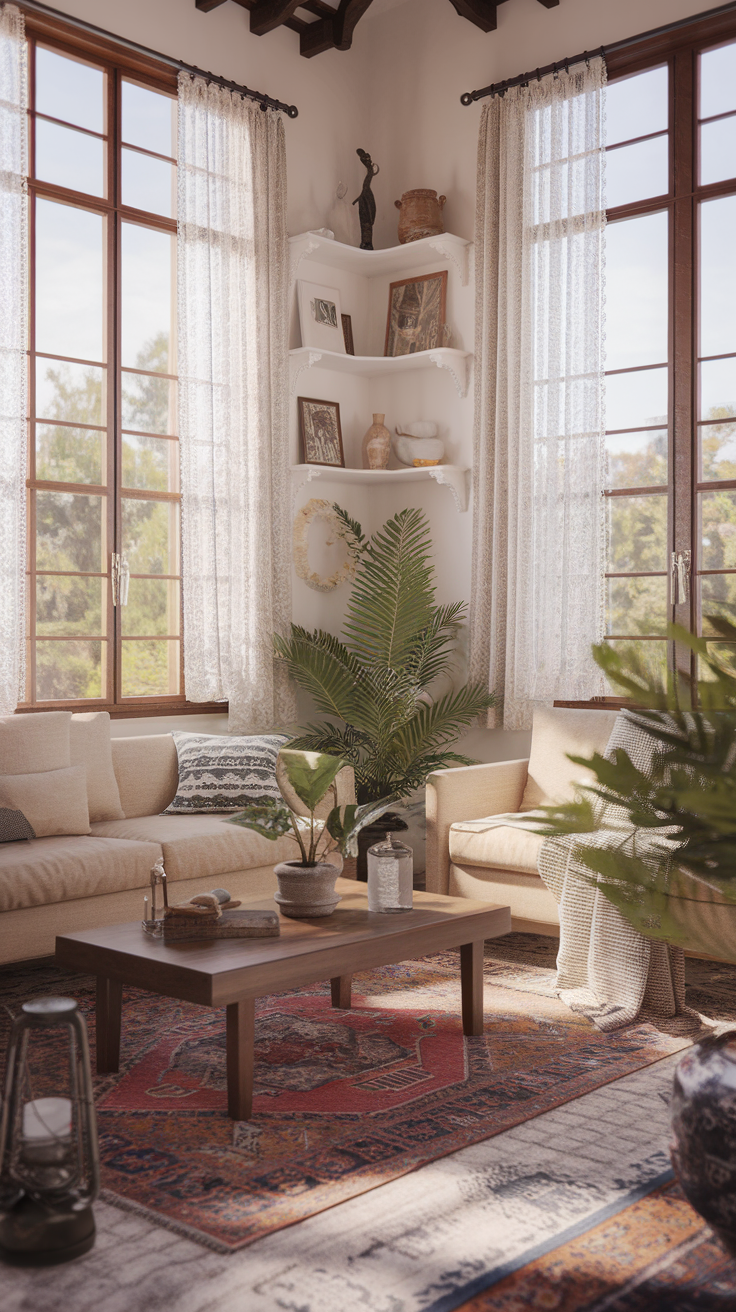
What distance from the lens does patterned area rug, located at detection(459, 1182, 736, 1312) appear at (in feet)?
5.91

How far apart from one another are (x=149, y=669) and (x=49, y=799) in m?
1.09

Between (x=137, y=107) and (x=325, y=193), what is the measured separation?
1.04 metres

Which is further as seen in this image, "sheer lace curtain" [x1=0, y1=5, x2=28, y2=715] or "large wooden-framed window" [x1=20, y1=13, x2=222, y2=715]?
"large wooden-framed window" [x1=20, y1=13, x2=222, y2=715]

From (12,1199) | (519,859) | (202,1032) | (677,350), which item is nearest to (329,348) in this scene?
(677,350)

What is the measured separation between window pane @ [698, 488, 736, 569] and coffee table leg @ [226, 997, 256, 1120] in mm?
2782

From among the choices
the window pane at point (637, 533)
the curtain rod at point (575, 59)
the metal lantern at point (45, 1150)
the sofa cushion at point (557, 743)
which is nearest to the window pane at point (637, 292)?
the window pane at point (637, 533)

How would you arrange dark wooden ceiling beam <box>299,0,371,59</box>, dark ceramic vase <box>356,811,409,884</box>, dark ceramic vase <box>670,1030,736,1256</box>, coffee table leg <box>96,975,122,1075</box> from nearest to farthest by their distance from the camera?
dark ceramic vase <box>670,1030,736,1256</box> < coffee table leg <box>96,975,122,1075</box> < dark ceramic vase <box>356,811,409,884</box> < dark wooden ceiling beam <box>299,0,371,59</box>

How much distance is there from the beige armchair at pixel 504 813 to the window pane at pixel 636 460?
981mm

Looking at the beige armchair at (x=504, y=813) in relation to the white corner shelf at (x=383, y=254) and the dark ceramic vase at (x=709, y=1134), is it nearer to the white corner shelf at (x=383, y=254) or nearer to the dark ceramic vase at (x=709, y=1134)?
the dark ceramic vase at (x=709, y=1134)

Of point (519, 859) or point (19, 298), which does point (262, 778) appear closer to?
point (519, 859)

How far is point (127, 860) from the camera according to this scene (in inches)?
144

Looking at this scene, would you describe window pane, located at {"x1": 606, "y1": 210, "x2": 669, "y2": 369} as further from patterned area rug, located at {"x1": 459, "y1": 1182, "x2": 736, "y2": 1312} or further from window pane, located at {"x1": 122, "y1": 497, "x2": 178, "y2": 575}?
patterned area rug, located at {"x1": 459, "y1": 1182, "x2": 736, "y2": 1312}

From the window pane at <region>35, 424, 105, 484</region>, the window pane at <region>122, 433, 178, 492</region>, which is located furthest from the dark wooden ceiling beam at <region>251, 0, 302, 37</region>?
the window pane at <region>35, 424, 105, 484</region>

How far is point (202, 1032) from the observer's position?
3.16 metres
